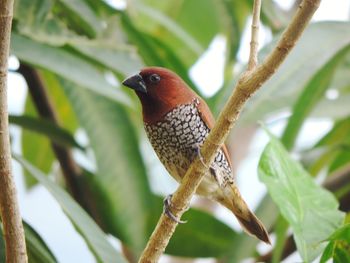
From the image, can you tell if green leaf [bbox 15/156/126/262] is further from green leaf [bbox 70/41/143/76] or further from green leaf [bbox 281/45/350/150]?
green leaf [bbox 281/45/350/150]

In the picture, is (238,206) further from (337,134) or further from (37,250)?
(337,134)

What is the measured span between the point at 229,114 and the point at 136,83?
1.81 ft

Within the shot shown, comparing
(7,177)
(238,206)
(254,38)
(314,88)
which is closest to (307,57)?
(314,88)

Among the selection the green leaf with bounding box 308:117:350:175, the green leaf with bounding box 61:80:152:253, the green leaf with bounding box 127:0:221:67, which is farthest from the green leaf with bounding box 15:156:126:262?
the green leaf with bounding box 127:0:221:67

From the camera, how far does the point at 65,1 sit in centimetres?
197

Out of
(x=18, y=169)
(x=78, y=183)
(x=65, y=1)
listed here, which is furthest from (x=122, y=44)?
(x=18, y=169)

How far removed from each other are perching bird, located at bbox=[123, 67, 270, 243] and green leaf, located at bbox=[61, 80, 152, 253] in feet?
1.11

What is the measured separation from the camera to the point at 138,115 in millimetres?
2516

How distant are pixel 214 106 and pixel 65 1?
0.44m

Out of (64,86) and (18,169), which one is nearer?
(64,86)

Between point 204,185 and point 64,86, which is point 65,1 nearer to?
point 64,86

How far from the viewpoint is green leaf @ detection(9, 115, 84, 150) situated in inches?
80.6

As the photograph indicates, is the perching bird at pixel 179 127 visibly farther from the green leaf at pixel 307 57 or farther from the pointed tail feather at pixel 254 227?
the green leaf at pixel 307 57

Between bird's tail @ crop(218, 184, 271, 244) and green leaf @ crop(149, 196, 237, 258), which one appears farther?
green leaf @ crop(149, 196, 237, 258)
